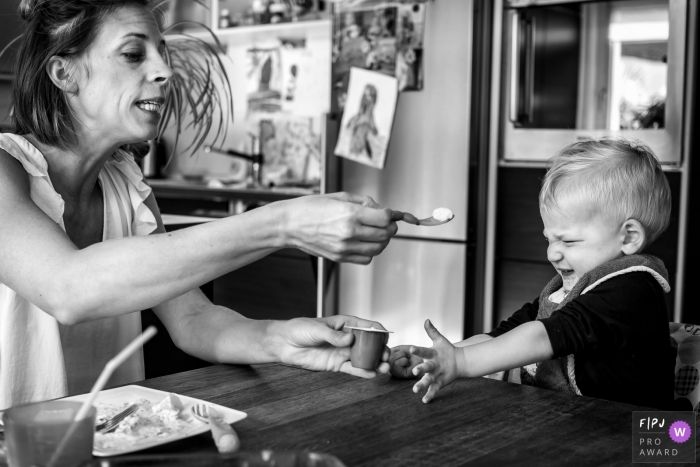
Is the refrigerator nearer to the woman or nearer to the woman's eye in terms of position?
the woman

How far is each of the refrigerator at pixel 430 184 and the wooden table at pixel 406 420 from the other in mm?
2106

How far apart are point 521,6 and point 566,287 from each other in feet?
6.24

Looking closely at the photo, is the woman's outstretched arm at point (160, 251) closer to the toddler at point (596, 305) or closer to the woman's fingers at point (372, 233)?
the woman's fingers at point (372, 233)

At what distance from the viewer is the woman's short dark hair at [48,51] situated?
1.49 meters

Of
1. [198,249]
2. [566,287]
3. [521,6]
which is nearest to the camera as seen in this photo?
[198,249]

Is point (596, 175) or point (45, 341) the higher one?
point (596, 175)

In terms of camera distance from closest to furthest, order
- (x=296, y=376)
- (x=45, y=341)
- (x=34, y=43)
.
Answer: (x=296, y=376), (x=45, y=341), (x=34, y=43)

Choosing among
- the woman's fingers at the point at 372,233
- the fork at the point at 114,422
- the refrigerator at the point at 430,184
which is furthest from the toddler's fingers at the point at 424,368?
the refrigerator at the point at 430,184

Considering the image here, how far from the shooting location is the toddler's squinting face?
4.99ft

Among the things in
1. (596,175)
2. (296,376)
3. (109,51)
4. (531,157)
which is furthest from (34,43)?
(531,157)

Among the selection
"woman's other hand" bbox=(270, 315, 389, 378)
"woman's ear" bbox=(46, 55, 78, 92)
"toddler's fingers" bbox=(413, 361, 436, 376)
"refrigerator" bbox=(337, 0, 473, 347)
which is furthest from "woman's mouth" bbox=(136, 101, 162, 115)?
"refrigerator" bbox=(337, 0, 473, 347)

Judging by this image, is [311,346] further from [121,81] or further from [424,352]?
[121,81]

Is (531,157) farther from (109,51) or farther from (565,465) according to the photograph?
(565,465)

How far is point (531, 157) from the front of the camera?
10.6 feet
